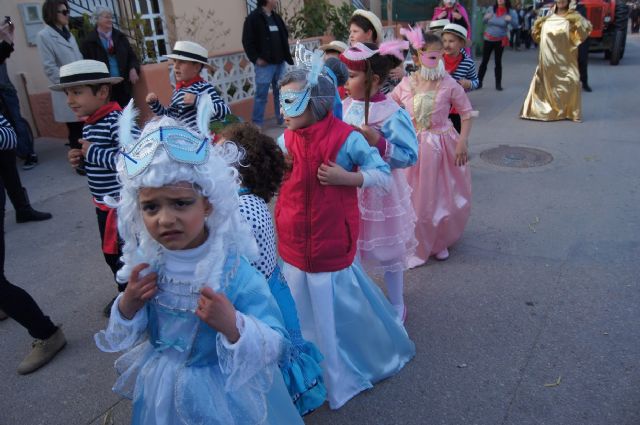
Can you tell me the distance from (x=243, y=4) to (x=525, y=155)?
238 inches

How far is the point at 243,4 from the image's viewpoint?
994cm

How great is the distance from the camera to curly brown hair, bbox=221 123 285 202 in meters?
2.04

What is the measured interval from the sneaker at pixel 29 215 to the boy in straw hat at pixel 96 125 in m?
2.49

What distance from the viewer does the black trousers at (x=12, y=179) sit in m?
4.83

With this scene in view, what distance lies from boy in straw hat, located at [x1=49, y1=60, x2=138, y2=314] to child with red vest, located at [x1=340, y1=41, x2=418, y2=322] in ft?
4.44

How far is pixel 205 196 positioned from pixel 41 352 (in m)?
2.19

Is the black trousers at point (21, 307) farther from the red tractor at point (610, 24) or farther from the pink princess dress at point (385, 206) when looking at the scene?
the red tractor at point (610, 24)

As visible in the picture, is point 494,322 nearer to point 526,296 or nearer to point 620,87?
point 526,296

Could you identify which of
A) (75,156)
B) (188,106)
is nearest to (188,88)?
(188,106)

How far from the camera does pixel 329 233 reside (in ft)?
8.14

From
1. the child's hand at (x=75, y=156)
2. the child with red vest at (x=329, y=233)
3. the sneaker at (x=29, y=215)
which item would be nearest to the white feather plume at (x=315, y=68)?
the child with red vest at (x=329, y=233)

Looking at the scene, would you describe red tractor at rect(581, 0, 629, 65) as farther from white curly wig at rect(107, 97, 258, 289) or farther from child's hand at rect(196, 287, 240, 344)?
child's hand at rect(196, 287, 240, 344)

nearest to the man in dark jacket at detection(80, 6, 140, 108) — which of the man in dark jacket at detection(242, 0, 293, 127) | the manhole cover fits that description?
the man in dark jacket at detection(242, 0, 293, 127)

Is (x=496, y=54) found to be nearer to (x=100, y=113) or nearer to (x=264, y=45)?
(x=264, y=45)
